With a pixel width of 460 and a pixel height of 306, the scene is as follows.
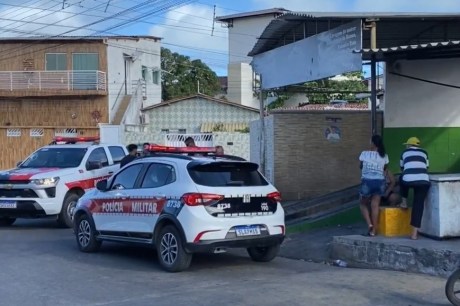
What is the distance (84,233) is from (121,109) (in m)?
30.2

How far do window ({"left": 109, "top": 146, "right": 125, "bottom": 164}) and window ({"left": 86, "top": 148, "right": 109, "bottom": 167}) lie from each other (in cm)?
28

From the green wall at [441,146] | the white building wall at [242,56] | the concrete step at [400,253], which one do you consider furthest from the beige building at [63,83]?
the concrete step at [400,253]

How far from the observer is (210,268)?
11359 mm

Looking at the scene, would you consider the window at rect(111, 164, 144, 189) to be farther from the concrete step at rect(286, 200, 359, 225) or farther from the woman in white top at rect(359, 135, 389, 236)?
the concrete step at rect(286, 200, 359, 225)

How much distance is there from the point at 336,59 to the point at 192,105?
27.6m

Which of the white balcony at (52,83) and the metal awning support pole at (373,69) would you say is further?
the white balcony at (52,83)

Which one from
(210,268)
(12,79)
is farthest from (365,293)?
(12,79)

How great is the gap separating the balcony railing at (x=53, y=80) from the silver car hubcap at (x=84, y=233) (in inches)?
1150

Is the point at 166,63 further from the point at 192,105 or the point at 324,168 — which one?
the point at 324,168

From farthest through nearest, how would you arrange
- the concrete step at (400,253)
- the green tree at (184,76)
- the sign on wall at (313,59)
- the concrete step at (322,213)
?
the green tree at (184,76) < the concrete step at (322,213) < the sign on wall at (313,59) < the concrete step at (400,253)

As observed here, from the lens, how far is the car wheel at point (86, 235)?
42.4 feet

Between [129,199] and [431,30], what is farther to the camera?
[431,30]

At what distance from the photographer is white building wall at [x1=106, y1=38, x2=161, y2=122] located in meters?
42.9

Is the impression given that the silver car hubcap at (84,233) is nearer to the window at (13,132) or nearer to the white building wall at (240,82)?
the window at (13,132)
